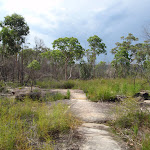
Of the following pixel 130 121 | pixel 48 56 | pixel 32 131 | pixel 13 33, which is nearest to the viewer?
pixel 32 131

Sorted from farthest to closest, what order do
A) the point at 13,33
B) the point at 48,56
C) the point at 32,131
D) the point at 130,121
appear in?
the point at 48,56 → the point at 13,33 → the point at 130,121 → the point at 32,131

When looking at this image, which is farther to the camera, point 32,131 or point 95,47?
point 95,47

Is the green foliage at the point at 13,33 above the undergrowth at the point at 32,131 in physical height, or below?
above

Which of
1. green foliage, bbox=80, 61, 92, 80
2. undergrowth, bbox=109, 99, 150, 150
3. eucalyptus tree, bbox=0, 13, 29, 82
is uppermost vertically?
eucalyptus tree, bbox=0, 13, 29, 82

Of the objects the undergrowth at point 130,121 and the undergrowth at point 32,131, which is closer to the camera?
the undergrowth at point 32,131

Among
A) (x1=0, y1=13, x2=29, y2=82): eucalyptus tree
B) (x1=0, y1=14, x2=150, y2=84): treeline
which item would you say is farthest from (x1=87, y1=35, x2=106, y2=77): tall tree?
(x1=0, y1=13, x2=29, y2=82): eucalyptus tree

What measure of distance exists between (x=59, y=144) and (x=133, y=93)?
16.4ft

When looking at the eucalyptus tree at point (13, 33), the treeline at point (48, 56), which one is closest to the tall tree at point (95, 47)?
the treeline at point (48, 56)

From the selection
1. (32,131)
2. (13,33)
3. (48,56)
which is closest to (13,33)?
(13,33)

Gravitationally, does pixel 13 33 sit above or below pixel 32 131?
above

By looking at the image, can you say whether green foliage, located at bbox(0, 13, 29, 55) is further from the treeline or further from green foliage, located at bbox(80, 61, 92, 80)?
green foliage, located at bbox(80, 61, 92, 80)

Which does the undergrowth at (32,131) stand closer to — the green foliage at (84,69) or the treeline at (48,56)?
the treeline at (48,56)

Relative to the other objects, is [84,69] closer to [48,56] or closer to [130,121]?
[48,56]

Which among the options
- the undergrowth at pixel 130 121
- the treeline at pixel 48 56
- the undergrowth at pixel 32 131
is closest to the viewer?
the undergrowth at pixel 32 131
